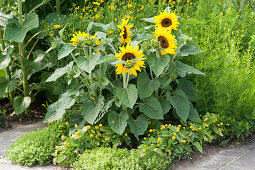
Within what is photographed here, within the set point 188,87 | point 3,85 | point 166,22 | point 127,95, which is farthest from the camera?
point 3,85

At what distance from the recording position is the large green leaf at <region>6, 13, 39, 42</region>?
146 inches

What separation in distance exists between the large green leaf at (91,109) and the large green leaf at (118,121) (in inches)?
5.0

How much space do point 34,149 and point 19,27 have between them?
1432mm

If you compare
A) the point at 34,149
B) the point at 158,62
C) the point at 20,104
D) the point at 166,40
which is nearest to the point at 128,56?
the point at 158,62

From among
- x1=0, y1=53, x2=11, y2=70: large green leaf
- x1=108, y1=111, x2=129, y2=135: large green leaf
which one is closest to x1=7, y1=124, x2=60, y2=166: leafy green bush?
x1=108, y1=111, x2=129, y2=135: large green leaf

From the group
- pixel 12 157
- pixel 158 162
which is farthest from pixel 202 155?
pixel 12 157

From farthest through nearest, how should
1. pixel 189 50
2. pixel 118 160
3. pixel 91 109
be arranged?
pixel 189 50
pixel 91 109
pixel 118 160

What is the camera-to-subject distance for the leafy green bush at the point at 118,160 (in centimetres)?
288

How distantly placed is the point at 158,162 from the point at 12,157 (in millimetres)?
1351

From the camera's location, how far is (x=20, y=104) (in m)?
4.29

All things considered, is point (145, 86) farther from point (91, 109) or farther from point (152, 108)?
point (91, 109)

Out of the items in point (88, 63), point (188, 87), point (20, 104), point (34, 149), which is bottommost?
point (34, 149)

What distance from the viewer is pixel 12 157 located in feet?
10.6

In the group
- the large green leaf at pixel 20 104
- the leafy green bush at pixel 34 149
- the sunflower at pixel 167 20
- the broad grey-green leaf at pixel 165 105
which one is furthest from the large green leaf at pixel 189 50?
the large green leaf at pixel 20 104
